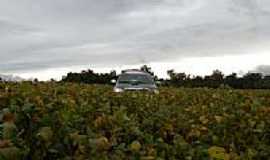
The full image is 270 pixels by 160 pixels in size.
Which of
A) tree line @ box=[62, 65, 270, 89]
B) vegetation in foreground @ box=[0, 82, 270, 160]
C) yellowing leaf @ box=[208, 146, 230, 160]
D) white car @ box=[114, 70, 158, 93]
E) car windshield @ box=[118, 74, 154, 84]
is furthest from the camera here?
tree line @ box=[62, 65, 270, 89]

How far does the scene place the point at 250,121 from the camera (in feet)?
17.7

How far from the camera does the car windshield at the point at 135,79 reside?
22036 mm

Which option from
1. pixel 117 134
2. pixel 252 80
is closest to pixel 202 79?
pixel 252 80

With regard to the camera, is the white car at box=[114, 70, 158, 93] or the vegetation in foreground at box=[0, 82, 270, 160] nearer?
the vegetation in foreground at box=[0, 82, 270, 160]

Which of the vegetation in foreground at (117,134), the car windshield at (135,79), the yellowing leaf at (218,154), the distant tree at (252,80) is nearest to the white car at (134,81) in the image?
the car windshield at (135,79)

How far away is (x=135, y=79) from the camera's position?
2228 centimetres

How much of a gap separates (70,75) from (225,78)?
14.4 meters

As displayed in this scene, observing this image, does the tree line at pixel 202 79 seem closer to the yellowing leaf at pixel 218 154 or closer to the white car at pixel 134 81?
the white car at pixel 134 81

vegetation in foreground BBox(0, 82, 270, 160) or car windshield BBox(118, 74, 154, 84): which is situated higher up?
car windshield BBox(118, 74, 154, 84)

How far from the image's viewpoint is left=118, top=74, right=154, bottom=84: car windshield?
2204 centimetres

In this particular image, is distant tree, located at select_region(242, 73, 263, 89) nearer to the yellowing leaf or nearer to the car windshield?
the car windshield

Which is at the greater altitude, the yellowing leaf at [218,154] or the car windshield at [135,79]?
the car windshield at [135,79]

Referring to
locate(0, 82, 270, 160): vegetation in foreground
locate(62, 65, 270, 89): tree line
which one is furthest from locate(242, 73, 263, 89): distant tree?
locate(0, 82, 270, 160): vegetation in foreground

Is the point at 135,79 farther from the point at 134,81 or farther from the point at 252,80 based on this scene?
the point at 252,80
